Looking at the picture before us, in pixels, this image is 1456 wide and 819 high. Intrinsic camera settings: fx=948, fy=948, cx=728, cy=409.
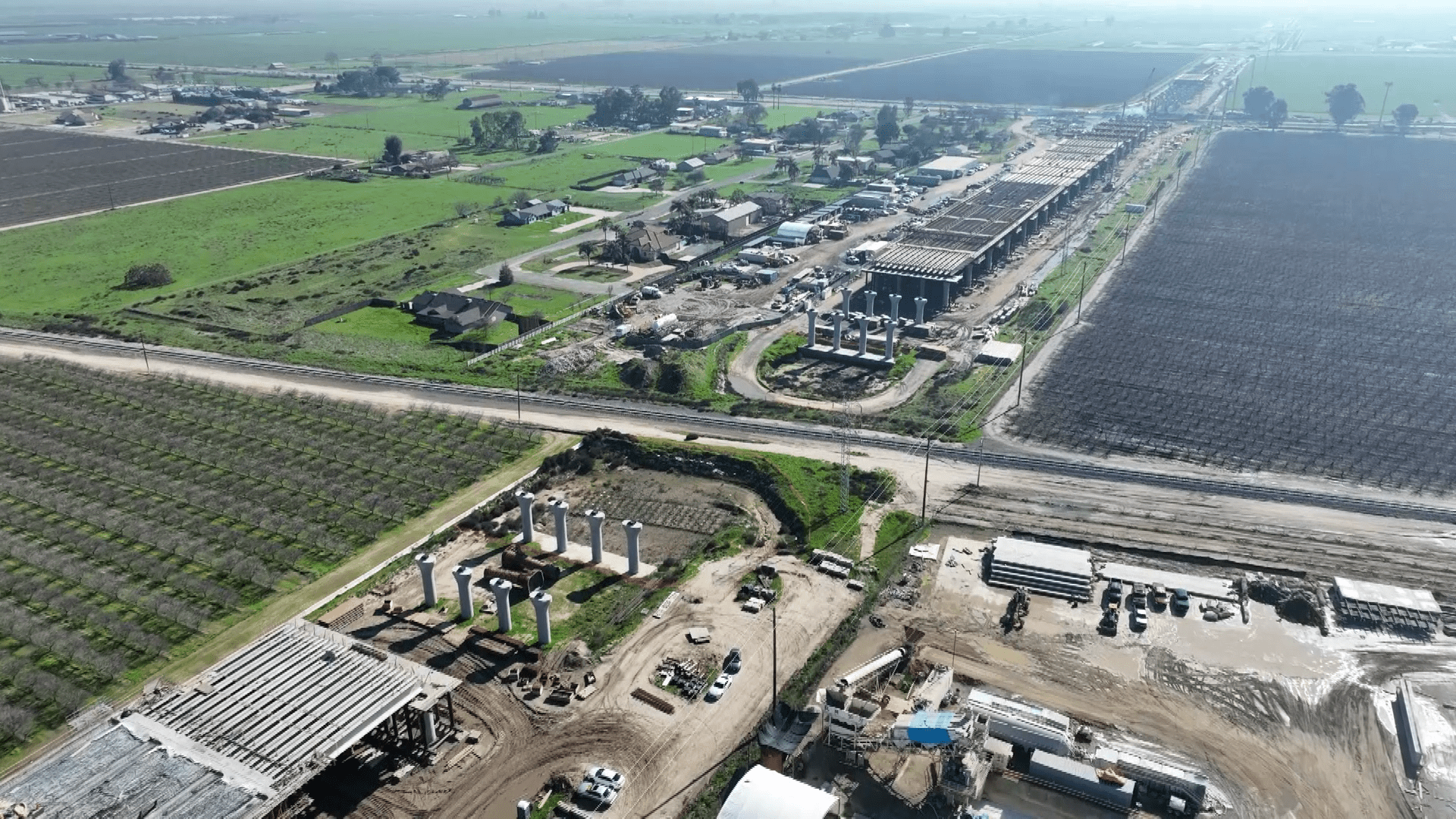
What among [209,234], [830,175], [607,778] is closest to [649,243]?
[830,175]

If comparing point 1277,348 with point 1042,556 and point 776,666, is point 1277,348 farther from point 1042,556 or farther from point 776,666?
point 776,666

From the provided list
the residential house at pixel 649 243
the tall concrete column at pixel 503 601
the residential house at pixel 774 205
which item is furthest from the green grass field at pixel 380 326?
the residential house at pixel 774 205

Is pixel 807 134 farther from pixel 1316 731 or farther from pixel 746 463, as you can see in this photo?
pixel 1316 731

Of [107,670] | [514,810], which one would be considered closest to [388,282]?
[107,670]

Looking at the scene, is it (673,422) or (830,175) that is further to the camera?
(830,175)

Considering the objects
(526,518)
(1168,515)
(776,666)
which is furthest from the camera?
(1168,515)

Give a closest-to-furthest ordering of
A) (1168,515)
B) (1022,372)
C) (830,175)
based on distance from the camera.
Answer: (1168,515)
(1022,372)
(830,175)

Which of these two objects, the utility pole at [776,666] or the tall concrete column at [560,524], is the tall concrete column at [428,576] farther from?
the utility pole at [776,666]
